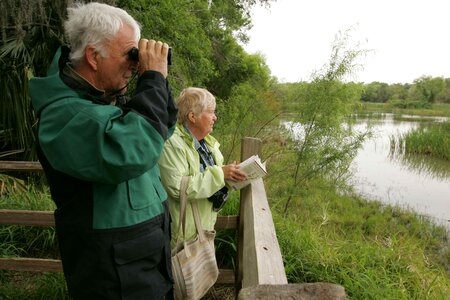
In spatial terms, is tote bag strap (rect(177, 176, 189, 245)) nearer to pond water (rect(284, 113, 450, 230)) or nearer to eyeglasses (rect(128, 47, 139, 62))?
eyeglasses (rect(128, 47, 139, 62))

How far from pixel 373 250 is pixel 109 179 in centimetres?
276

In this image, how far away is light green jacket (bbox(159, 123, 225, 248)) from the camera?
1632mm

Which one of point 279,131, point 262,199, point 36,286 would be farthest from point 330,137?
Answer: point 36,286

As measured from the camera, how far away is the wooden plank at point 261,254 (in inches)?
40.5

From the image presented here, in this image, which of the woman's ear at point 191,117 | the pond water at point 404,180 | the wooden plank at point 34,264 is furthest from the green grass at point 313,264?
the pond water at point 404,180

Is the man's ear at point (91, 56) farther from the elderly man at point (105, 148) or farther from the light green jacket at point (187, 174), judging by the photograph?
the light green jacket at point (187, 174)

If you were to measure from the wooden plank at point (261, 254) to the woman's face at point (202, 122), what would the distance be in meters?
0.43

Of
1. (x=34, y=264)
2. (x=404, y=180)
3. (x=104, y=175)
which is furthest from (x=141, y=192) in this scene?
(x=404, y=180)

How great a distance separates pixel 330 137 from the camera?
5.95 meters

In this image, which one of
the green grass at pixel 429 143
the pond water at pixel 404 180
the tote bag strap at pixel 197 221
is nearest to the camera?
the tote bag strap at pixel 197 221

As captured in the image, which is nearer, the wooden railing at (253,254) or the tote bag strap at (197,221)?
the wooden railing at (253,254)

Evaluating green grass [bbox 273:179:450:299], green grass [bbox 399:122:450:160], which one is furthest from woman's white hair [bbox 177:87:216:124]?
green grass [bbox 399:122:450:160]

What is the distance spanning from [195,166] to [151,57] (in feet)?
2.22

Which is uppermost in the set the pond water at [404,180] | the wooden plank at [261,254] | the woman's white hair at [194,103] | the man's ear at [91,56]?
A: the man's ear at [91,56]
